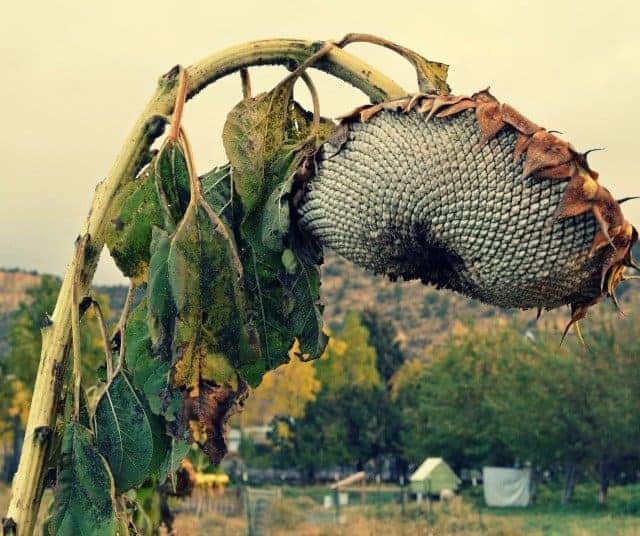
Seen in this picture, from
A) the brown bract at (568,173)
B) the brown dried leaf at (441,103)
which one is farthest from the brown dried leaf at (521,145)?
the brown dried leaf at (441,103)

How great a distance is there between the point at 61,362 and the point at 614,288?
1.05 metres

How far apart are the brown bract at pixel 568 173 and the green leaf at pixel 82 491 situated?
3.07 ft

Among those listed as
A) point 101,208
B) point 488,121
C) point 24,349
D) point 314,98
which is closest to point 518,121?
point 488,121

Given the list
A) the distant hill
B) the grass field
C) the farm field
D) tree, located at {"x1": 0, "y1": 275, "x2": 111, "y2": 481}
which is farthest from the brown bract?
the distant hill

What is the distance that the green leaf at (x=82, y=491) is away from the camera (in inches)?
84.6

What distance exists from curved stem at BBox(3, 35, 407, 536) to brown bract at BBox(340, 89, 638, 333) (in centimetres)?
39

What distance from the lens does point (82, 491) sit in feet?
7.09

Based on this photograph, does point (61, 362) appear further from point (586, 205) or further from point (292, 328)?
point (586, 205)

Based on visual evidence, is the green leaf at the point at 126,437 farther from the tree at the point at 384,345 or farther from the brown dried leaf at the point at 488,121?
the tree at the point at 384,345

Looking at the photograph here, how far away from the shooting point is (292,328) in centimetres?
213

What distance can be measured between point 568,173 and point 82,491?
3.52 feet

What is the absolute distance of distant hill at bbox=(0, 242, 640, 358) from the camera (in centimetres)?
5475

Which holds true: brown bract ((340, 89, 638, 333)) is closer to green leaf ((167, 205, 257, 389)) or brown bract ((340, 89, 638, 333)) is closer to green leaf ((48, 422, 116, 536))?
green leaf ((167, 205, 257, 389))

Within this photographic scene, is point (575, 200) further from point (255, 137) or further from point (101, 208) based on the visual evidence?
point (101, 208)
